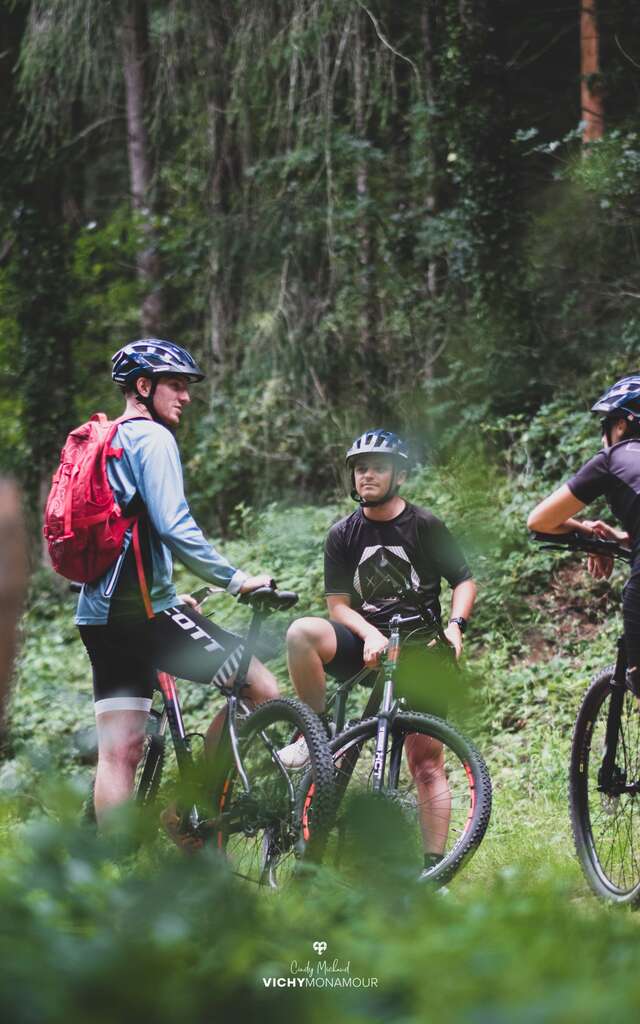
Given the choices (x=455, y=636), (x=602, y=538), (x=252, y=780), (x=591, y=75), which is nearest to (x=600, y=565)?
(x=602, y=538)

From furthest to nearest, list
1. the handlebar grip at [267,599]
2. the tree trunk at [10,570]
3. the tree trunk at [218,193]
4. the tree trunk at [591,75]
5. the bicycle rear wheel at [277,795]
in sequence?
1. the tree trunk at [218,193]
2. the tree trunk at [591,75]
3. the handlebar grip at [267,599]
4. the bicycle rear wheel at [277,795]
5. the tree trunk at [10,570]

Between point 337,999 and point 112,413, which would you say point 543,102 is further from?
point 337,999

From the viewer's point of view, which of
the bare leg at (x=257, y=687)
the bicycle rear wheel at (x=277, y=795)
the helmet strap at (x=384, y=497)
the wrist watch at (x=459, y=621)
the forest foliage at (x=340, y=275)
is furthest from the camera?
the forest foliage at (x=340, y=275)

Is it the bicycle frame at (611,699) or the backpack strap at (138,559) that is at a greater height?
the backpack strap at (138,559)

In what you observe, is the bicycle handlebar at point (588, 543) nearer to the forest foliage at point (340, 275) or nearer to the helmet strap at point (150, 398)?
the forest foliage at point (340, 275)

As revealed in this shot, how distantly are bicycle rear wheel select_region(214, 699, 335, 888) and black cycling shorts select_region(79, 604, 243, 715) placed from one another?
0.32 meters

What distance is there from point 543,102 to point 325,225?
3.47 meters

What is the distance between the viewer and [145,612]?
4.50m

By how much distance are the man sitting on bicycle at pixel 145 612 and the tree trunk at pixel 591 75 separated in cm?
937

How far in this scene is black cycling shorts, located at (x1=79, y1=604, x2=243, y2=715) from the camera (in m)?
4.51

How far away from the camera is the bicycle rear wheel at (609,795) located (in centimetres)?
443

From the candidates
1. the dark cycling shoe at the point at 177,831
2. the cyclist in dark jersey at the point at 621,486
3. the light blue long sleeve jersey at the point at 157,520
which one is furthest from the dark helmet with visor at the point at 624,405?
the dark cycling shoe at the point at 177,831

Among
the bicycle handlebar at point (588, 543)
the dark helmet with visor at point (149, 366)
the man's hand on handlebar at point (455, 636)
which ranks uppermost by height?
the dark helmet with visor at point (149, 366)

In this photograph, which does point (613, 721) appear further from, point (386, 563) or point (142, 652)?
point (142, 652)
